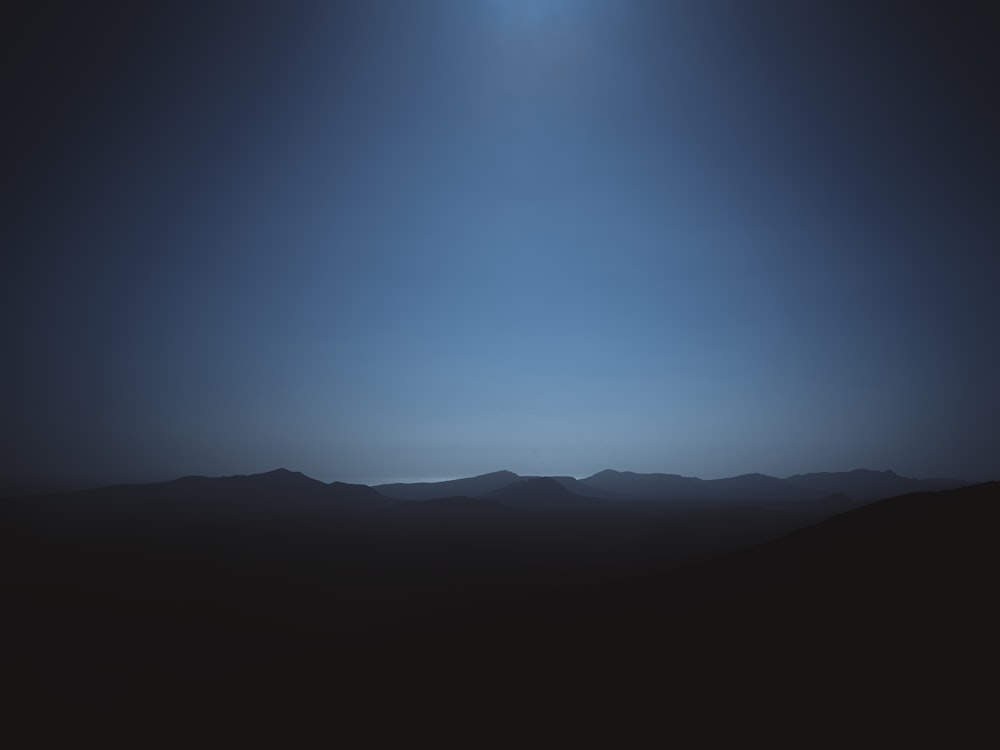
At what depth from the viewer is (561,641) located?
2080cm

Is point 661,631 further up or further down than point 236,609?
further up

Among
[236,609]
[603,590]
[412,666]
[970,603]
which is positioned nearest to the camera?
[970,603]

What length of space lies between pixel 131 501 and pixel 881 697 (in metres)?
182

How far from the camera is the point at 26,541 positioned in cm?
7550

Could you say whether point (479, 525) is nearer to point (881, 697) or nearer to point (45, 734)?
point (45, 734)

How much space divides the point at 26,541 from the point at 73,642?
68316mm

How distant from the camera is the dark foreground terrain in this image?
1258 cm

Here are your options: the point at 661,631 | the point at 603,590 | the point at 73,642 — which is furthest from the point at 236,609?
the point at 661,631

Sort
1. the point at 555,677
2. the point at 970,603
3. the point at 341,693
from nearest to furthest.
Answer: the point at 970,603, the point at 555,677, the point at 341,693

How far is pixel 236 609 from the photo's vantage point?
4381 cm

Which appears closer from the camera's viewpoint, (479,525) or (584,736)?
(584,736)

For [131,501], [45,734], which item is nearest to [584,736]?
[45,734]

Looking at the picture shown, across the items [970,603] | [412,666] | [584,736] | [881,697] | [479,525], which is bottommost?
[479,525]

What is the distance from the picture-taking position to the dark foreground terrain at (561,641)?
495 inches
